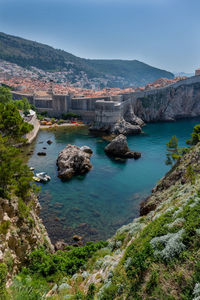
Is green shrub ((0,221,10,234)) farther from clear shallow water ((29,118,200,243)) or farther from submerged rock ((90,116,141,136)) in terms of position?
submerged rock ((90,116,141,136))

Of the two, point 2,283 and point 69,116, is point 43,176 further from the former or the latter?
point 69,116

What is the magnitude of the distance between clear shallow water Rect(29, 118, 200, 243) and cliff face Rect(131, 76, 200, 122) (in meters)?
25.8

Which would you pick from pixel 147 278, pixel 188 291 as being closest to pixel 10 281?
pixel 147 278

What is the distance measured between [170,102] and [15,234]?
69359 mm

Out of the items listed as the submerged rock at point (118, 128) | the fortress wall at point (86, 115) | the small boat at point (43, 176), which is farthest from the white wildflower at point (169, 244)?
the fortress wall at point (86, 115)

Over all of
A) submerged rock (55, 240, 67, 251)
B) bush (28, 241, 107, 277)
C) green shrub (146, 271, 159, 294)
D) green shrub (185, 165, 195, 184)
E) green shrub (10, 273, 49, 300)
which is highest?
green shrub (185, 165, 195, 184)

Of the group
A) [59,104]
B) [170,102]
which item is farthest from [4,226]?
[170,102]

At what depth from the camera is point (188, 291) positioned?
540 cm

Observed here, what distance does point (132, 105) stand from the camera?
63281 millimetres

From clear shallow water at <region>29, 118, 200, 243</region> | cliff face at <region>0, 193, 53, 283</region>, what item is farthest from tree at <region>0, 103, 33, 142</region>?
clear shallow water at <region>29, 118, 200, 243</region>

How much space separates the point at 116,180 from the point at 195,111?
59.2 meters

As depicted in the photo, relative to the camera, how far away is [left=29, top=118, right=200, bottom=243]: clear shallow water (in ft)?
58.7

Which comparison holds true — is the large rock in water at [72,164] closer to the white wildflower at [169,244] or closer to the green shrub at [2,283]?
the green shrub at [2,283]

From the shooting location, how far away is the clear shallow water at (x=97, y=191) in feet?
58.7
